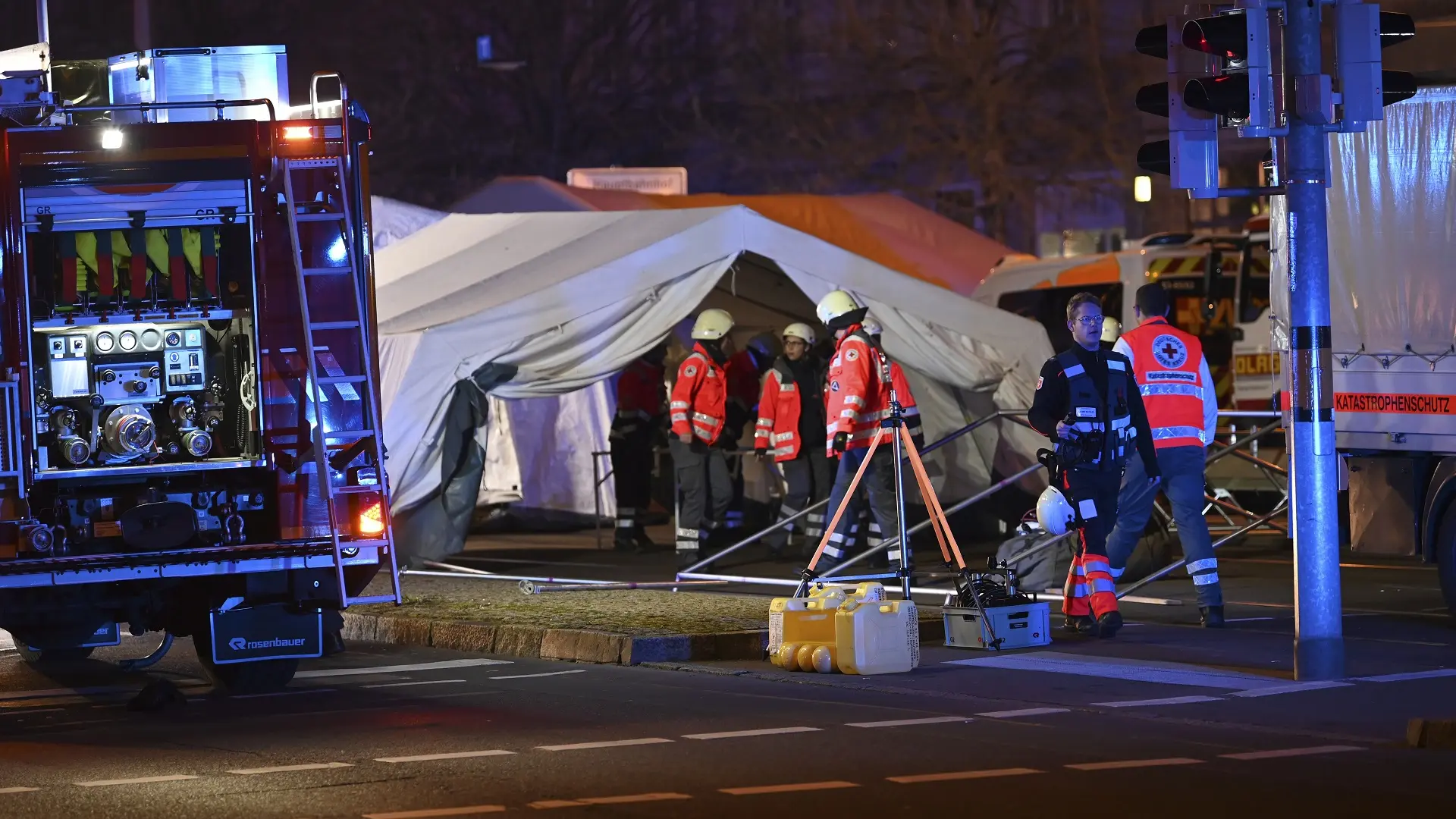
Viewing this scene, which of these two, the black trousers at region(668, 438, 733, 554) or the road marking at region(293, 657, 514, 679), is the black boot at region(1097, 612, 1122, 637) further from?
the black trousers at region(668, 438, 733, 554)

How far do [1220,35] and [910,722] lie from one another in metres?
3.41

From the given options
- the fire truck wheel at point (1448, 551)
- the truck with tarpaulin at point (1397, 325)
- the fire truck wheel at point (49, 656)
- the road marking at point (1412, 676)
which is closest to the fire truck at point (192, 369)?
the fire truck wheel at point (49, 656)

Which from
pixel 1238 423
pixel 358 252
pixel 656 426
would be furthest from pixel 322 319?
pixel 1238 423

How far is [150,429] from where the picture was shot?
10898 millimetres

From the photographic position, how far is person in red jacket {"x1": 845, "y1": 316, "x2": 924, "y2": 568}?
16.4 metres

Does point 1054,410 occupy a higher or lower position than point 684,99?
lower

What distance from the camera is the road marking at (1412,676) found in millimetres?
10609

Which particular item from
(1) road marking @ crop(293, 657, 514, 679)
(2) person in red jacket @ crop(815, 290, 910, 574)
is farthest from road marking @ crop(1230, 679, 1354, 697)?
(2) person in red jacket @ crop(815, 290, 910, 574)

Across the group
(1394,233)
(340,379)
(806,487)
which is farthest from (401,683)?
(806,487)

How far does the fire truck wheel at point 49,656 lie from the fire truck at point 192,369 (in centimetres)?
227

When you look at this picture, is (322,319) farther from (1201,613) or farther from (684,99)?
(684,99)

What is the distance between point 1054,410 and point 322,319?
406 cm

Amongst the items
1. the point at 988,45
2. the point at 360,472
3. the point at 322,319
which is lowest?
the point at 360,472

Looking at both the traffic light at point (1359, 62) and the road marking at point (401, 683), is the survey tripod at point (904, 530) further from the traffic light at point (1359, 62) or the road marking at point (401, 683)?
the traffic light at point (1359, 62)
